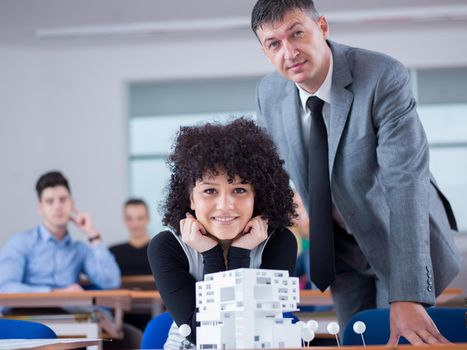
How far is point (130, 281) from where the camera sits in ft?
17.5

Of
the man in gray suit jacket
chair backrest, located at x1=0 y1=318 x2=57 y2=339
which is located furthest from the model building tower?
chair backrest, located at x1=0 y1=318 x2=57 y2=339

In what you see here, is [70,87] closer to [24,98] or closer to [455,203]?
[24,98]

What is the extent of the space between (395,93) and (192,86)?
18.3ft

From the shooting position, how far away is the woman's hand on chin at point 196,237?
5.97 feet

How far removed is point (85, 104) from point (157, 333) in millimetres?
5779

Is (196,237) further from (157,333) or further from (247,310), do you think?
(247,310)

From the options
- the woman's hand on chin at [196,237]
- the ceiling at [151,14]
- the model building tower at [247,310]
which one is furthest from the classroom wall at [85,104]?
the model building tower at [247,310]

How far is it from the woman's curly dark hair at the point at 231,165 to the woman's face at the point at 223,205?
22 millimetres

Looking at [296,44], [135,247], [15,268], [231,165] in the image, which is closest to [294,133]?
[296,44]

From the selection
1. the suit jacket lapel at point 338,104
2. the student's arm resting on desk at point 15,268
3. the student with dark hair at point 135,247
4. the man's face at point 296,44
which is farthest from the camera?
the student with dark hair at point 135,247

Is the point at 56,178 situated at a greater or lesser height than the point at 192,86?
lesser

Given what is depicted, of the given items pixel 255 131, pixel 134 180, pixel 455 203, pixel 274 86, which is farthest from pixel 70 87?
pixel 255 131

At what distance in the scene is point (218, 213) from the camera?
1.82 meters

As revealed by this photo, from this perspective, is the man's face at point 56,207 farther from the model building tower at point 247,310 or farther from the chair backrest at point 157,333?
the model building tower at point 247,310
